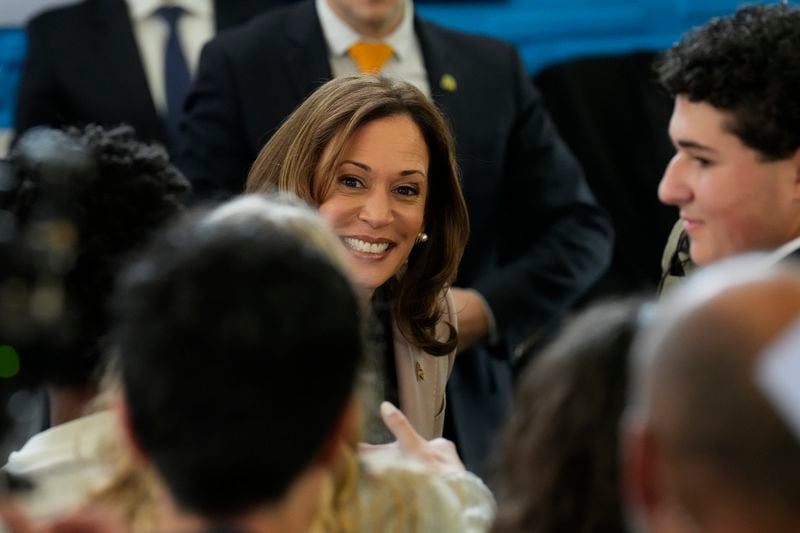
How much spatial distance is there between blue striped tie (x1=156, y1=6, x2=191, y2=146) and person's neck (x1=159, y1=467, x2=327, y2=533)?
→ 222 centimetres

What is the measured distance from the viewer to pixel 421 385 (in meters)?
2.53

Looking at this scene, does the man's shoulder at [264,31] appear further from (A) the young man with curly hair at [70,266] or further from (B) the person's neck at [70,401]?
(B) the person's neck at [70,401]

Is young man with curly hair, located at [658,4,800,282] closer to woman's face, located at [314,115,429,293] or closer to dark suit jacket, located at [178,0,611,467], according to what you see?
woman's face, located at [314,115,429,293]

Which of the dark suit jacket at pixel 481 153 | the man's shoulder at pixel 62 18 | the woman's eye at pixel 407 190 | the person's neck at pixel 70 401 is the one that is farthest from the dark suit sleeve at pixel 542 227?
the person's neck at pixel 70 401

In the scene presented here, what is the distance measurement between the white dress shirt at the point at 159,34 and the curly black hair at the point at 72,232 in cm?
145

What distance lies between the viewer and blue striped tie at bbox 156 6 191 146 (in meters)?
3.33

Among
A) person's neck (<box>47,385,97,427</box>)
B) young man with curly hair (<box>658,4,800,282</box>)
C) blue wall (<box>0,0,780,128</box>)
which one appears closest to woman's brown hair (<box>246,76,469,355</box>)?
young man with curly hair (<box>658,4,800,282</box>)

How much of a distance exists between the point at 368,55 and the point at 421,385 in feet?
3.11

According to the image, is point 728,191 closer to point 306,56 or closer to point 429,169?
point 429,169

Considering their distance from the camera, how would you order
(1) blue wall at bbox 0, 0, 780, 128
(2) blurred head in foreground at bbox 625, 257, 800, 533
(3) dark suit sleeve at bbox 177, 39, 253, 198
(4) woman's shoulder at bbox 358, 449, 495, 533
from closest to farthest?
(2) blurred head in foreground at bbox 625, 257, 800, 533
(4) woman's shoulder at bbox 358, 449, 495, 533
(3) dark suit sleeve at bbox 177, 39, 253, 198
(1) blue wall at bbox 0, 0, 780, 128

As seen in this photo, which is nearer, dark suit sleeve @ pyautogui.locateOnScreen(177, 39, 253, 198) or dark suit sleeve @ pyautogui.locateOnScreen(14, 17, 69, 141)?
dark suit sleeve @ pyautogui.locateOnScreen(177, 39, 253, 198)

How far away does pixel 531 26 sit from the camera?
4.05m

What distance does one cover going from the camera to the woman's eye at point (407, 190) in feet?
8.37

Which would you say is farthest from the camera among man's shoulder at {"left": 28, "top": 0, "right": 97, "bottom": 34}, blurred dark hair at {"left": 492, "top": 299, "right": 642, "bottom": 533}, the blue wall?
the blue wall
